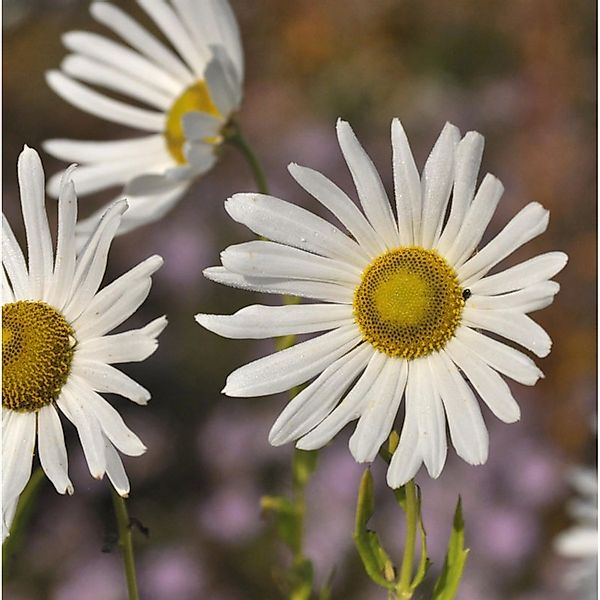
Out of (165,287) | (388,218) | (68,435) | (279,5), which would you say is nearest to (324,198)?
(388,218)

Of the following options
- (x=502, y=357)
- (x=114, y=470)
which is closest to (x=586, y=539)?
(x=502, y=357)

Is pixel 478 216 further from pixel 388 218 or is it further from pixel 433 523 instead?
pixel 433 523

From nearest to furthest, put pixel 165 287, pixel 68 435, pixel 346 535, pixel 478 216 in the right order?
pixel 478 216, pixel 346 535, pixel 68 435, pixel 165 287

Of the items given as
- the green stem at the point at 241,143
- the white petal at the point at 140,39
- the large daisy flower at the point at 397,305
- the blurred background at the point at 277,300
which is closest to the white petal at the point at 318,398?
the large daisy flower at the point at 397,305

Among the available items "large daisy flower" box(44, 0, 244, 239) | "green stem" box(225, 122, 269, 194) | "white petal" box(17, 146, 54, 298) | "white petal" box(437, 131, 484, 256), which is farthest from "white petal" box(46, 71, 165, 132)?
"white petal" box(437, 131, 484, 256)

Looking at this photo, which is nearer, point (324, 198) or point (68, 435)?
point (324, 198)

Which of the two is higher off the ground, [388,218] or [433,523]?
[388,218]
